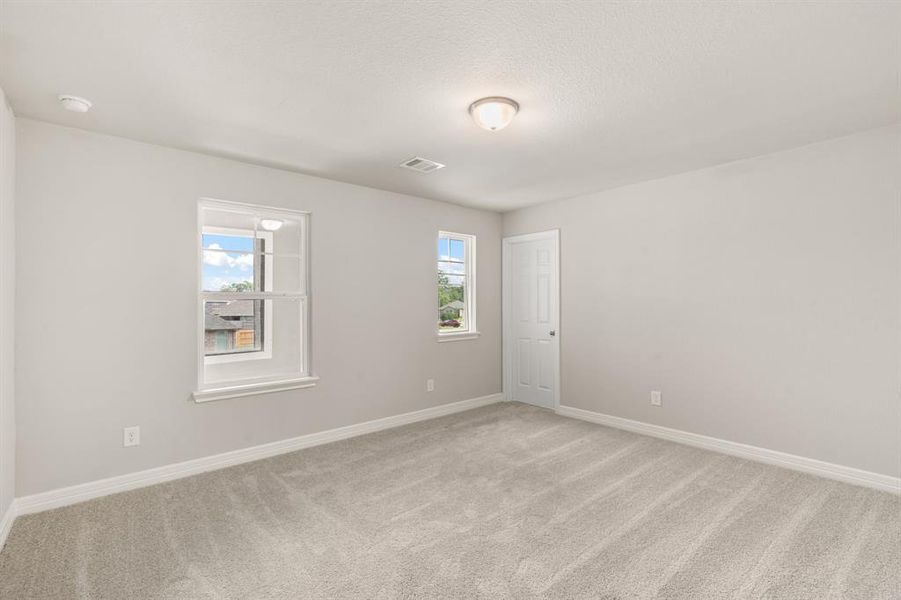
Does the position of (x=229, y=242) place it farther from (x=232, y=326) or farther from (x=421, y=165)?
(x=421, y=165)

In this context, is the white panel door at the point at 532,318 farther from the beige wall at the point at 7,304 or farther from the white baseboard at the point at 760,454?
the beige wall at the point at 7,304

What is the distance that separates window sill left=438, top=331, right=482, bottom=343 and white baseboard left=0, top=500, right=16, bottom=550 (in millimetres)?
3456

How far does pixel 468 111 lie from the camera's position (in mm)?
2607

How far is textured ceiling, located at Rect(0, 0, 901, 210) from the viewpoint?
69.5 inches

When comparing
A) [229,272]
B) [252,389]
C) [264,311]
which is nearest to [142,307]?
[229,272]

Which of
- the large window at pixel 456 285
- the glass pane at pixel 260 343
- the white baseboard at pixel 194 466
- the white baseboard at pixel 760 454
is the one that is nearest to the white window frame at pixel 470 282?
the large window at pixel 456 285

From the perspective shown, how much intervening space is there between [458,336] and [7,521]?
3.75 meters

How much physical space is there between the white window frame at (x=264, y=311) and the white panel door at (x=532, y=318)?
2757mm

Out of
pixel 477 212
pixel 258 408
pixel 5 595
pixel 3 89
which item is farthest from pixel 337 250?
pixel 5 595

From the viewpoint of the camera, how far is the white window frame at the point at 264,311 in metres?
3.88

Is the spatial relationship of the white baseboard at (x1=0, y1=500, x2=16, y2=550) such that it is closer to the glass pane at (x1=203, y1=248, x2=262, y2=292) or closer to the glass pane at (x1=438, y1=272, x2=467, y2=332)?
the glass pane at (x1=203, y1=248, x2=262, y2=292)

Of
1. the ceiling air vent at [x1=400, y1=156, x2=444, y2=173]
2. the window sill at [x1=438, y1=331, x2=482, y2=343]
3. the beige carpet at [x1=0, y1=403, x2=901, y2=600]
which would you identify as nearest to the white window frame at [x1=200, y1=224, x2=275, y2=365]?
the beige carpet at [x1=0, y1=403, x2=901, y2=600]

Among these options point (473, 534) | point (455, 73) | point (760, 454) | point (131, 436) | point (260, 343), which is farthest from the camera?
point (260, 343)

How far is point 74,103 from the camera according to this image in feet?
8.05
